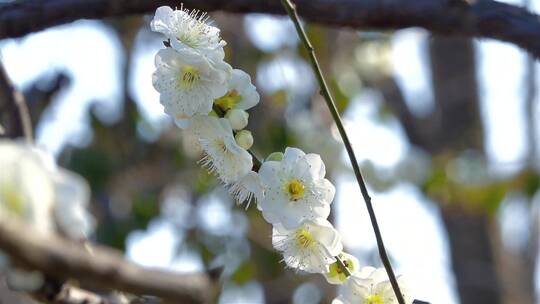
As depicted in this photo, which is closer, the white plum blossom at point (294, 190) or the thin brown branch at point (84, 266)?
the thin brown branch at point (84, 266)

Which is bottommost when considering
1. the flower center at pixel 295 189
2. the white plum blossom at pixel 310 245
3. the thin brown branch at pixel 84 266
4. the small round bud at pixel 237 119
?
the thin brown branch at pixel 84 266

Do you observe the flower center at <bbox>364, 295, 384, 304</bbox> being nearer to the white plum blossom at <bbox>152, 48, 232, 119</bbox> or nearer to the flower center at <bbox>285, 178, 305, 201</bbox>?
the flower center at <bbox>285, 178, 305, 201</bbox>

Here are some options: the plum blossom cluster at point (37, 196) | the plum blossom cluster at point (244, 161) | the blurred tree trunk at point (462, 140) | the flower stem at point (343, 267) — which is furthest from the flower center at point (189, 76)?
the blurred tree trunk at point (462, 140)

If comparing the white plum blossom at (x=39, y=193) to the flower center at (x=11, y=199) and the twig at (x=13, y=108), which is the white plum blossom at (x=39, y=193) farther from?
the twig at (x=13, y=108)

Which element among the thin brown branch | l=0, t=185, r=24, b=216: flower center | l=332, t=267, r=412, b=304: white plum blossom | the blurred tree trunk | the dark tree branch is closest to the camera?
the thin brown branch

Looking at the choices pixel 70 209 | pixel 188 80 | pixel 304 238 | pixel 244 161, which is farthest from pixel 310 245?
pixel 70 209

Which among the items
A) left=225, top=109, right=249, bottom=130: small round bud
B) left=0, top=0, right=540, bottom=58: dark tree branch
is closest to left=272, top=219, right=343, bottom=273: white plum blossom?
left=225, top=109, right=249, bottom=130: small round bud
